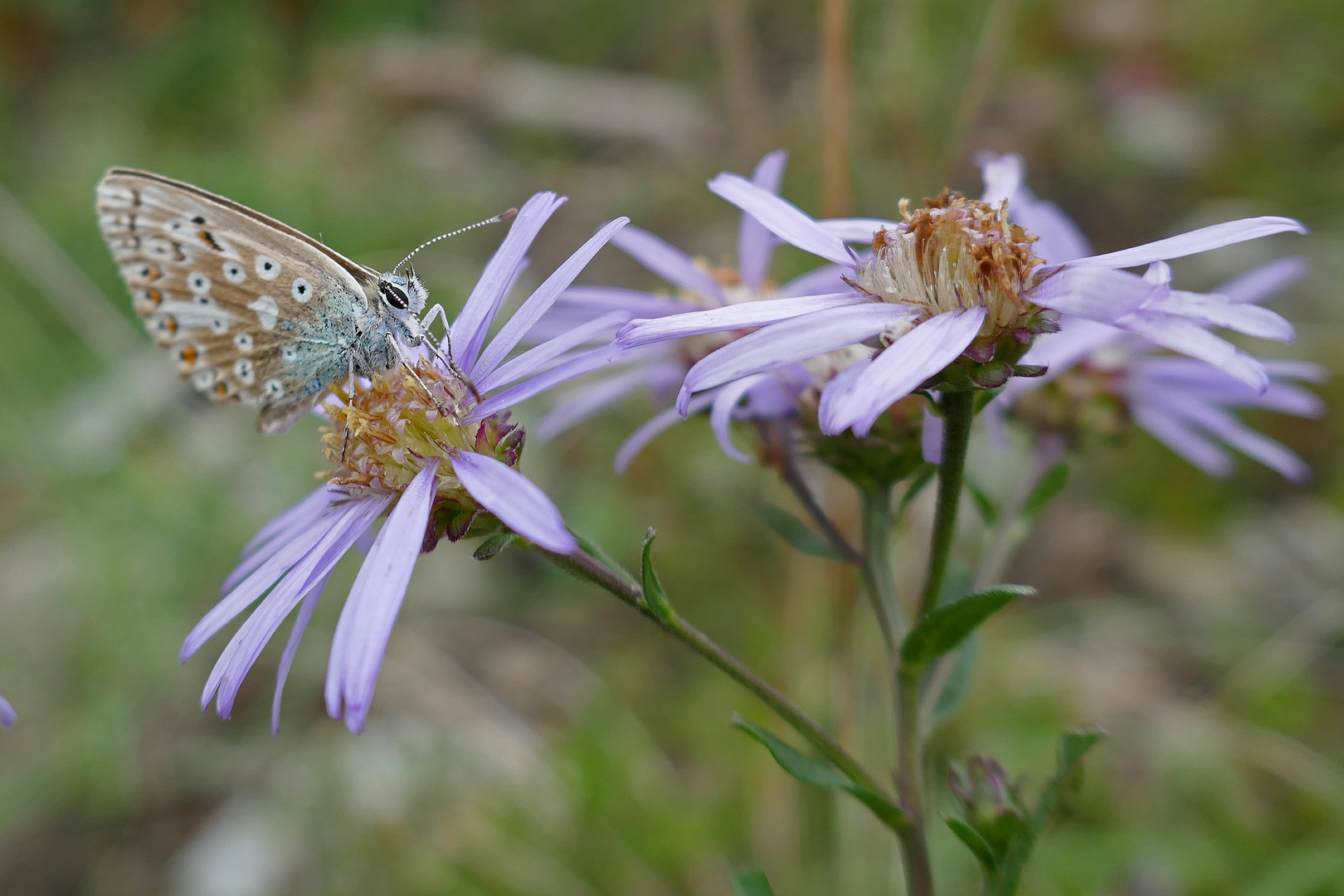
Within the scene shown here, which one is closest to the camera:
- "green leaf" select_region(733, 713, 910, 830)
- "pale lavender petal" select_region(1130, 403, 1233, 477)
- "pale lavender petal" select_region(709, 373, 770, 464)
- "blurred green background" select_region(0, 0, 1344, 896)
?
"green leaf" select_region(733, 713, 910, 830)

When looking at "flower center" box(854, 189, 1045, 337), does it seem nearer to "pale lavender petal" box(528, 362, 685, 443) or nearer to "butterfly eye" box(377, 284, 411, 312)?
"pale lavender petal" box(528, 362, 685, 443)

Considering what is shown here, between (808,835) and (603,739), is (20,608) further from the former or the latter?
(808,835)

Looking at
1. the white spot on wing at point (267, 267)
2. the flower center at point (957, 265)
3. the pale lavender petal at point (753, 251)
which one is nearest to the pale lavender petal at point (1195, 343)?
the flower center at point (957, 265)

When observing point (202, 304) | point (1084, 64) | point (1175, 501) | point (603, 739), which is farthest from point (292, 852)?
point (1084, 64)

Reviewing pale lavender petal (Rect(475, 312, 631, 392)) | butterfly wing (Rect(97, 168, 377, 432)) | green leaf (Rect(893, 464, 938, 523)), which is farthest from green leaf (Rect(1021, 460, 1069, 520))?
butterfly wing (Rect(97, 168, 377, 432))

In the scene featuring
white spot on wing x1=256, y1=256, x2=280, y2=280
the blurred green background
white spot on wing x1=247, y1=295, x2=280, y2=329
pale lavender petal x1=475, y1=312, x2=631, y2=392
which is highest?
white spot on wing x1=256, y1=256, x2=280, y2=280

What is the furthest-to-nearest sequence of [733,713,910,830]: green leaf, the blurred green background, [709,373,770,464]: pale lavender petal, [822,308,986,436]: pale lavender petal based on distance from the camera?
the blurred green background → [709,373,770,464]: pale lavender petal → [733,713,910,830]: green leaf → [822,308,986,436]: pale lavender petal

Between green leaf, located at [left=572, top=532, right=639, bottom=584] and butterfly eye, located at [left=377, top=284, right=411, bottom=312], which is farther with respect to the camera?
butterfly eye, located at [left=377, top=284, right=411, bottom=312]

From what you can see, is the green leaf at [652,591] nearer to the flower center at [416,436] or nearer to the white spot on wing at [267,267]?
the flower center at [416,436]

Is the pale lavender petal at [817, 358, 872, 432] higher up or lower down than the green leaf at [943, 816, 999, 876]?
higher up
